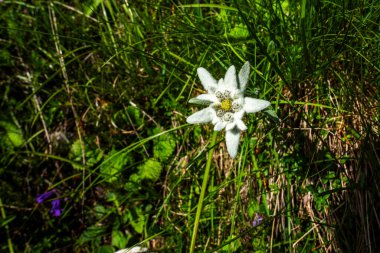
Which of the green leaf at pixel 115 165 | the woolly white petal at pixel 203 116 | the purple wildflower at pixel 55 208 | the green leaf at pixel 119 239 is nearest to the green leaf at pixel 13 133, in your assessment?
the purple wildflower at pixel 55 208

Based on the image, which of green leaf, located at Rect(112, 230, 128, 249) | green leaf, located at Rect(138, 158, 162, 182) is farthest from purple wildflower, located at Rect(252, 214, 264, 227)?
green leaf, located at Rect(112, 230, 128, 249)

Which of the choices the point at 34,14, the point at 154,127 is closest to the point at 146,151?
the point at 154,127

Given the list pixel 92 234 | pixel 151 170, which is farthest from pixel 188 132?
pixel 92 234

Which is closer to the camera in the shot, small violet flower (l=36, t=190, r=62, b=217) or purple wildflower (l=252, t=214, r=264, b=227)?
purple wildflower (l=252, t=214, r=264, b=227)

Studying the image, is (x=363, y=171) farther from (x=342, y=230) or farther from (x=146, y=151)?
(x=146, y=151)

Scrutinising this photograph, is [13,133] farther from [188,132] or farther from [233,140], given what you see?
[233,140]

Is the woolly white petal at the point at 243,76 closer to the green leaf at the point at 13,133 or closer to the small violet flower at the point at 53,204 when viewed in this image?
the small violet flower at the point at 53,204

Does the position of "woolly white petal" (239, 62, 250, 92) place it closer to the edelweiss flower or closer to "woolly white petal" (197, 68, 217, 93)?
the edelweiss flower
